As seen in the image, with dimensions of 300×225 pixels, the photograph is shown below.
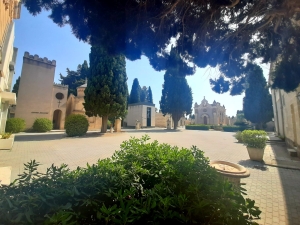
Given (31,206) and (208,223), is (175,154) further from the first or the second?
(31,206)

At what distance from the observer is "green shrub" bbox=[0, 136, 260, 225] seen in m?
1.18

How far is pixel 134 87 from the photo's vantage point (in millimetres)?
44062

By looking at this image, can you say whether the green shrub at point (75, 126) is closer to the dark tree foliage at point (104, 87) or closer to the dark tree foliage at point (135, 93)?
the dark tree foliage at point (104, 87)

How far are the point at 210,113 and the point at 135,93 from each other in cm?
2422

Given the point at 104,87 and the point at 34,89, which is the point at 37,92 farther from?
the point at 104,87

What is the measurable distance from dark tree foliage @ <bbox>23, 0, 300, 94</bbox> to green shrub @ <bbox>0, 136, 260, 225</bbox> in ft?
9.56

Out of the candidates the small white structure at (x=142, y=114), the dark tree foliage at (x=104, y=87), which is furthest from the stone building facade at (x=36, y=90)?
the small white structure at (x=142, y=114)

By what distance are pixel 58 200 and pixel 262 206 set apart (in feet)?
13.4

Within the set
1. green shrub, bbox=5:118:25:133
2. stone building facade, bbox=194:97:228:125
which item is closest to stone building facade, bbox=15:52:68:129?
green shrub, bbox=5:118:25:133

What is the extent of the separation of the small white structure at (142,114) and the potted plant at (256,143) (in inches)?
1046

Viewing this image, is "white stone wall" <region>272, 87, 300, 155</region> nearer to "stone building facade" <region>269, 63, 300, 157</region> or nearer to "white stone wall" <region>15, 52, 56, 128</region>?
"stone building facade" <region>269, 63, 300, 157</region>

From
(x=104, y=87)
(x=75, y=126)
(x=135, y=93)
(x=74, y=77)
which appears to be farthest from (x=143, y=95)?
(x=75, y=126)

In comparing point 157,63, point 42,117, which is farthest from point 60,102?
point 157,63

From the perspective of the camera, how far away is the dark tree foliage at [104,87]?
15609 millimetres
